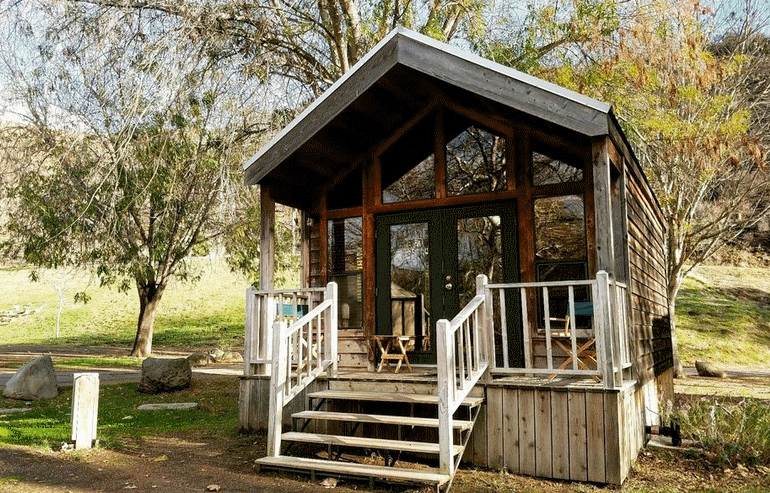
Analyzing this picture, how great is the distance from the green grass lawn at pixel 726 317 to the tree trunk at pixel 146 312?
16571mm

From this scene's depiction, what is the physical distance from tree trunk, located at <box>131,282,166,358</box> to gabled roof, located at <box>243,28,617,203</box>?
11102 millimetres

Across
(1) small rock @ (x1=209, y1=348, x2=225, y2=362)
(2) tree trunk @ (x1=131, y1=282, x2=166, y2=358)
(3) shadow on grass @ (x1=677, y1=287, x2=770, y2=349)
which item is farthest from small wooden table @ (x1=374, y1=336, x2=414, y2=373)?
(3) shadow on grass @ (x1=677, y1=287, x2=770, y2=349)

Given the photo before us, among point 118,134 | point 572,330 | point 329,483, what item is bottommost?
point 329,483

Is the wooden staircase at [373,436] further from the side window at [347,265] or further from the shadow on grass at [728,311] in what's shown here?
the shadow on grass at [728,311]

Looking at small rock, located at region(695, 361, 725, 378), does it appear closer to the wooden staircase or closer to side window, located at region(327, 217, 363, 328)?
side window, located at region(327, 217, 363, 328)

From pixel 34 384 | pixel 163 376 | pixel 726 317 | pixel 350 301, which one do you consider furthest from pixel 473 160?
pixel 726 317

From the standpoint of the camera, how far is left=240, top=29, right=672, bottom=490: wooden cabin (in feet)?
17.8

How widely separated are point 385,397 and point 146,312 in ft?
45.9

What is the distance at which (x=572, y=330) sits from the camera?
212 inches

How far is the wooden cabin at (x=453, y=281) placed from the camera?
17.8 ft

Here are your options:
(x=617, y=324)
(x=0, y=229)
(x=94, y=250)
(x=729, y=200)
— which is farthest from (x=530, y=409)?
(x=0, y=229)

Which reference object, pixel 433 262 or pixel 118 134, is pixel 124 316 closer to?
pixel 118 134

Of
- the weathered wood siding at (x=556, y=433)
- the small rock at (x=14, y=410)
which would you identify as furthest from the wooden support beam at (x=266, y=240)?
the small rock at (x=14, y=410)

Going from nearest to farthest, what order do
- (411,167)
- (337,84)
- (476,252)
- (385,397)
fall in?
(385,397), (337,84), (476,252), (411,167)
